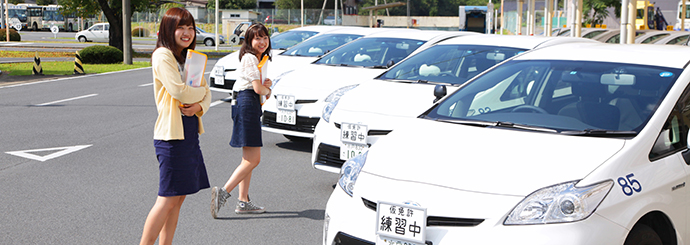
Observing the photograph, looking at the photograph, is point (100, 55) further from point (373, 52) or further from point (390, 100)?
point (390, 100)

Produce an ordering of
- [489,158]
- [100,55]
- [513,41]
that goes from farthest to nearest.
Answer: [100,55] → [513,41] → [489,158]

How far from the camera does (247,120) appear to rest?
18.0 ft

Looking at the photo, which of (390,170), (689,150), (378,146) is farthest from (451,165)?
(689,150)

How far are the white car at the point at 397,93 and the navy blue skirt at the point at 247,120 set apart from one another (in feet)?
2.88

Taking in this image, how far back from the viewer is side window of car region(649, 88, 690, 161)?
3.45 m

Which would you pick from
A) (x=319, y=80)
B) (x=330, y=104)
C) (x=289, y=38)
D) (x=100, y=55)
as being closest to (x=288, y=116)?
(x=319, y=80)

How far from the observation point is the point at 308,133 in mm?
8094

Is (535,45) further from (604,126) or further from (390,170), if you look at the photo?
(390,170)

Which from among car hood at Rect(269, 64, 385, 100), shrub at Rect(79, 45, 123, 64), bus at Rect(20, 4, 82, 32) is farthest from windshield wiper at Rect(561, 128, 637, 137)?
bus at Rect(20, 4, 82, 32)

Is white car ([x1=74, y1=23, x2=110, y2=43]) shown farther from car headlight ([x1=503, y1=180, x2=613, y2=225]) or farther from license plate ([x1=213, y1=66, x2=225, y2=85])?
car headlight ([x1=503, y1=180, x2=613, y2=225])

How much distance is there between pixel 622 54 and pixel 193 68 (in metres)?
2.78

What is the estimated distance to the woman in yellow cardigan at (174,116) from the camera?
389 centimetres

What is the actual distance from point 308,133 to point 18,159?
3428 millimetres

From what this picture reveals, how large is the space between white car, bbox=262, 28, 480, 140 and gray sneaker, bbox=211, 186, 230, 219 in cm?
273
